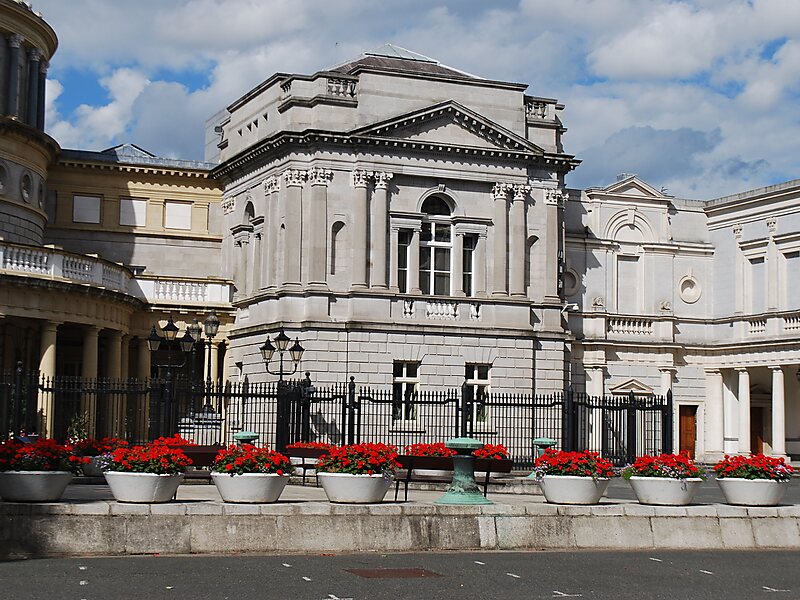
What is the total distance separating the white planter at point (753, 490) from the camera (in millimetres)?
25562

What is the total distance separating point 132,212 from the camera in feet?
184

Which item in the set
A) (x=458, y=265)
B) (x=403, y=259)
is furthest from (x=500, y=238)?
(x=403, y=259)

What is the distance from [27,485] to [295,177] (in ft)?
92.0

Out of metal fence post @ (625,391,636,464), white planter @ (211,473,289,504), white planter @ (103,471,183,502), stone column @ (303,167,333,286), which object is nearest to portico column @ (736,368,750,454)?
stone column @ (303,167,333,286)

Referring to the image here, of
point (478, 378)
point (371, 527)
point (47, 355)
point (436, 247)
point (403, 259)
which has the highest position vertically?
point (436, 247)

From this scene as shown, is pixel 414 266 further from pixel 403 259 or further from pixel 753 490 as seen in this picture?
pixel 753 490

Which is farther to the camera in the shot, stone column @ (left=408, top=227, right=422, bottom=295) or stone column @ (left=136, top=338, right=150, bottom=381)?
stone column @ (left=136, top=338, right=150, bottom=381)

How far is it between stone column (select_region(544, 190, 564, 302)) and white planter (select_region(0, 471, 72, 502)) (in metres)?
32.0

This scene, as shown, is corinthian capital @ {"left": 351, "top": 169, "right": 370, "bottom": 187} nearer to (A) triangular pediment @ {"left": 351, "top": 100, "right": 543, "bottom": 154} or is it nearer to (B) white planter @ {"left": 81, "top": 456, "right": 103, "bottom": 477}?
(A) triangular pediment @ {"left": 351, "top": 100, "right": 543, "bottom": 154}

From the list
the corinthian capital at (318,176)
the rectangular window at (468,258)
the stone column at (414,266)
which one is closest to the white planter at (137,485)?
the corinthian capital at (318,176)

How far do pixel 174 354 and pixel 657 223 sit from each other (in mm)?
20862

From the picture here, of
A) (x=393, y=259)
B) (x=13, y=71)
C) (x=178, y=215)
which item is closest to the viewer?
(x=393, y=259)

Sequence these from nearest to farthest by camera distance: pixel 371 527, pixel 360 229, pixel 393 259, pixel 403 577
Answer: pixel 403 577
pixel 371 527
pixel 360 229
pixel 393 259

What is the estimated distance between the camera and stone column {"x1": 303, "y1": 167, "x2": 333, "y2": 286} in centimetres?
4803
